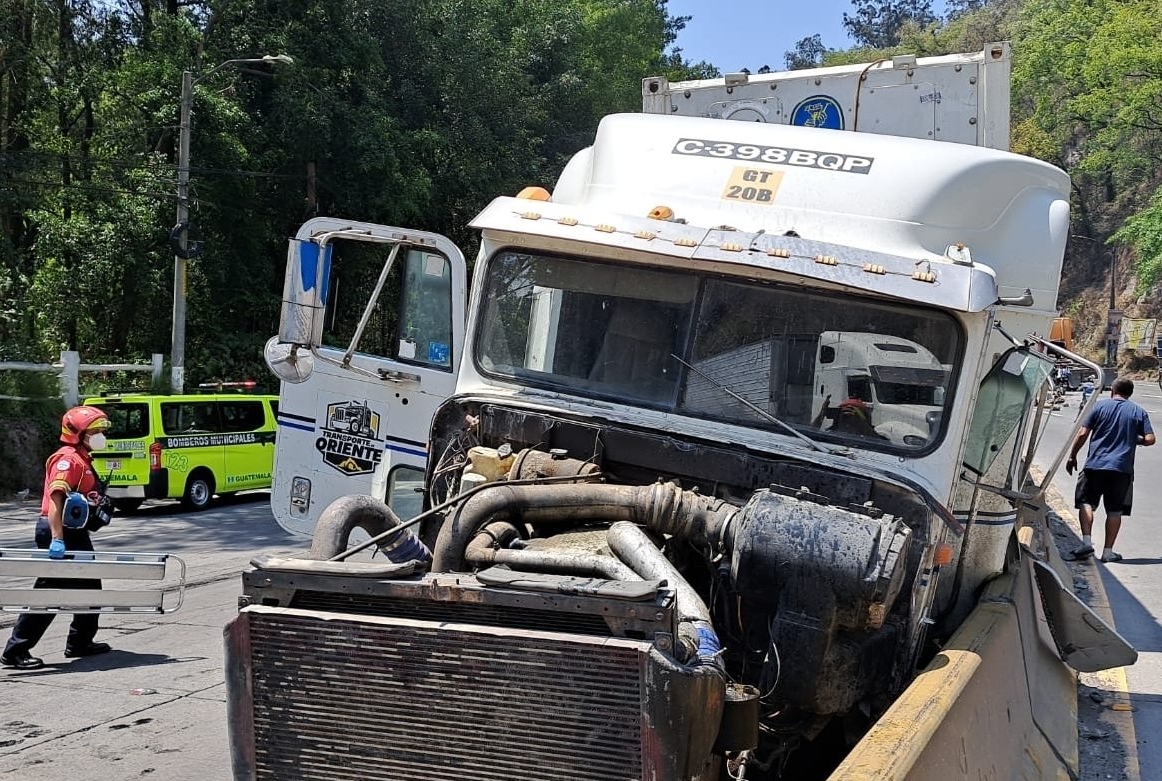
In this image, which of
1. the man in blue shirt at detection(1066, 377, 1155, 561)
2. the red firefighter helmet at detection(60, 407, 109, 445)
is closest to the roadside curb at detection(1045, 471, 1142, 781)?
the man in blue shirt at detection(1066, 377, 1155, 561)

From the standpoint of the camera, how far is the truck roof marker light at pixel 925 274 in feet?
16.1

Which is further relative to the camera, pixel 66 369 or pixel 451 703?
pixel 66 369

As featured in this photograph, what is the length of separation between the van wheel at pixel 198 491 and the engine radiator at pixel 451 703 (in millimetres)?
15817

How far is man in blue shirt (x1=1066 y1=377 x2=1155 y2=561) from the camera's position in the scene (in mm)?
12094

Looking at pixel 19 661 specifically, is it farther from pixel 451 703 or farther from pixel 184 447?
pixel 184 447

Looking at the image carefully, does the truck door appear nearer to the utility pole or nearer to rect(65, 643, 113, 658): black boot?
→ rect(65, 643, 113, 658): black boot

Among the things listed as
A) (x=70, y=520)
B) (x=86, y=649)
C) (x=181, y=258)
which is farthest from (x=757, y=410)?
(x=181, y=258)

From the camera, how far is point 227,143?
2703 centimetres

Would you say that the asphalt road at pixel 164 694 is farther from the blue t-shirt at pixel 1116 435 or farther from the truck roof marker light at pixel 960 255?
the truck roof marker light at pixel 960 255

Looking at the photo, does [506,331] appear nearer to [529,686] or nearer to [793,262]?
[793,262]

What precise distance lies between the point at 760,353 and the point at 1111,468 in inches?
330

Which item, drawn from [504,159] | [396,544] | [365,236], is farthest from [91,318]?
[396,544]

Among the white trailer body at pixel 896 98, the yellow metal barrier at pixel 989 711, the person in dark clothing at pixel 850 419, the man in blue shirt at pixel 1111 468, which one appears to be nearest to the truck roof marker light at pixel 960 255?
the person in dark clothing at pixel 850 419

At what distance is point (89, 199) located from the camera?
86.2ft
